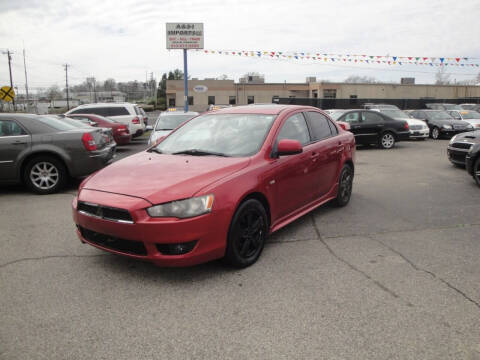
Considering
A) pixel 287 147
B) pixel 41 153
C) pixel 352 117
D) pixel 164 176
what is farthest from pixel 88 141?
pixel 352 117

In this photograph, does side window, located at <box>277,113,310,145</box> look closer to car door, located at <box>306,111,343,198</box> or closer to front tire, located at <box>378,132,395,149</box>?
car door, located at <box>306,111,343,198</box>

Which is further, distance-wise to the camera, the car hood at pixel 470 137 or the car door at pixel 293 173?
the car hood at pixel 470 137

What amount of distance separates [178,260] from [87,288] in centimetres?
85

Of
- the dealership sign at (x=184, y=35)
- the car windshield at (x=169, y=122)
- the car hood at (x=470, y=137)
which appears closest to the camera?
the car hood at (x=470, y=137)

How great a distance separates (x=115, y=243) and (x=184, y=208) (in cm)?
75

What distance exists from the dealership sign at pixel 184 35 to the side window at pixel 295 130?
928 inches

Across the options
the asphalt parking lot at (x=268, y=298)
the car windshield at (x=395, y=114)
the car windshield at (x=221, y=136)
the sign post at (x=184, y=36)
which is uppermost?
the sign post at (x=184, y=36)

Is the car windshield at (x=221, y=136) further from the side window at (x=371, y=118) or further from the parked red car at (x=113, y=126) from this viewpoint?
the side window at (x=371, y=118)

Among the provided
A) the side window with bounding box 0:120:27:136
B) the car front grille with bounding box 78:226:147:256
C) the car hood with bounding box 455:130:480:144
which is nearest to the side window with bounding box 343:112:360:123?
the car hood with bounding box 455:130:480:144

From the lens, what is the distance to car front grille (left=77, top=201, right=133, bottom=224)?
10.7 feet

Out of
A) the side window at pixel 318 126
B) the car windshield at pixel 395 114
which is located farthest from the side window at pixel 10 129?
the car windshield at pixel 395 114

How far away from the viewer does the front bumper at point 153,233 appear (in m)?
3.22

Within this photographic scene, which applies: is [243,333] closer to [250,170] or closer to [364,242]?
[250,170]

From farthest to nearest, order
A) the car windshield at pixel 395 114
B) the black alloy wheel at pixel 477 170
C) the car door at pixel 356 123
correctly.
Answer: the car windshield at pixel 395 114, the car door at pixel 356 123, the black alloy wheel at pixel 477 170
